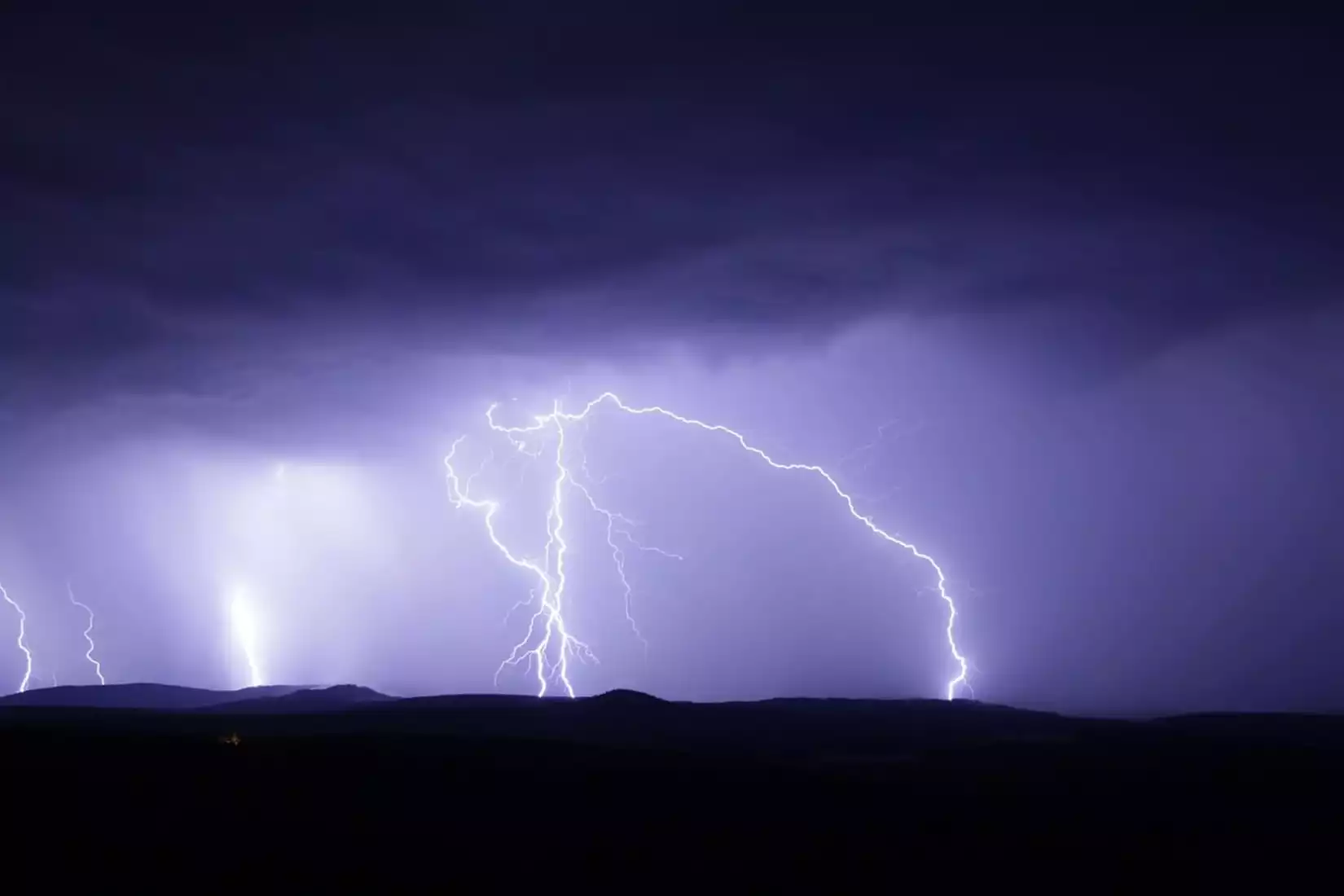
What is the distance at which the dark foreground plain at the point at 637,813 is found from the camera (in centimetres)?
1133

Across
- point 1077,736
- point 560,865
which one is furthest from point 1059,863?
point 1077,736

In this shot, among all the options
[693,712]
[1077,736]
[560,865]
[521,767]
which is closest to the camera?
[560,865]

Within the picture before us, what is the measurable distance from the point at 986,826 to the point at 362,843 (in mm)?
7451

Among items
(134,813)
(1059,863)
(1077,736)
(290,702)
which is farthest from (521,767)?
(290,702)

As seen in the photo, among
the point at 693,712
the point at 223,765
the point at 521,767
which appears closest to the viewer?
the point at 223,765

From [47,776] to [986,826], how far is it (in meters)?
11.4

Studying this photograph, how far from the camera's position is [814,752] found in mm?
21812

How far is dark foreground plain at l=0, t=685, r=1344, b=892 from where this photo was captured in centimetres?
1133

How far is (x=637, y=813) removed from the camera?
14.0 metres

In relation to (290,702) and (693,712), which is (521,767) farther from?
(290,702)

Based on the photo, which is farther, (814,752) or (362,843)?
(814,752)

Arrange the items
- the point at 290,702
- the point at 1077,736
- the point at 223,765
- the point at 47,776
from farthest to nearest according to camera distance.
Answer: the point at 290,702 < the point at 1077,736 < the point at 223,765 < the point at 47,776

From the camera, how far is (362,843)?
1195cm

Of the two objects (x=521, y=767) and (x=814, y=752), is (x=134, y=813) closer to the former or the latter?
(x=521, y=767)
